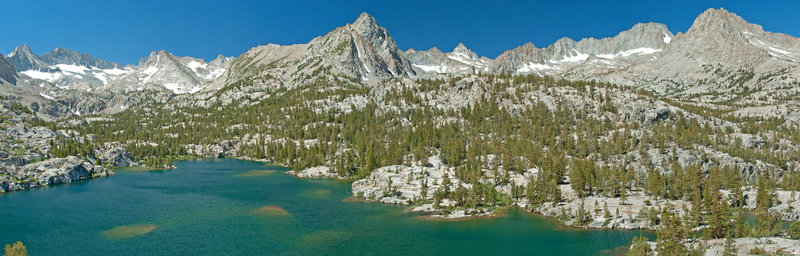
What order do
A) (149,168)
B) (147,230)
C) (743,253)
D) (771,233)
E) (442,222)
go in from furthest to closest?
(149,168) < (442,222) < (147,230) < (771,233) < (743,253)

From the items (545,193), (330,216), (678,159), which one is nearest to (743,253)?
(545,193)

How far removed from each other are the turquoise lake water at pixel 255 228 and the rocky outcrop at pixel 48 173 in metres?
7.13

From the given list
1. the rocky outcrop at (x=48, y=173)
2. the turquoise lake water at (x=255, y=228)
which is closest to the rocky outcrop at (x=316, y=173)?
the turquoise lake water at (x=255, y=228)

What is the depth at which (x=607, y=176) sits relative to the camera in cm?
11844

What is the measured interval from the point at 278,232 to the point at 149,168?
483ft

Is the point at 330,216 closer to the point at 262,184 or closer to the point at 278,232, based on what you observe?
the point at 278,232

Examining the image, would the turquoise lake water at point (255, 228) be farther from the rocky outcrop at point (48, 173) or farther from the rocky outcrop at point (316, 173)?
the rocky outcrop at point (316, 173)

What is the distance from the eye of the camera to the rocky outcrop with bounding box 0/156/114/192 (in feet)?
431

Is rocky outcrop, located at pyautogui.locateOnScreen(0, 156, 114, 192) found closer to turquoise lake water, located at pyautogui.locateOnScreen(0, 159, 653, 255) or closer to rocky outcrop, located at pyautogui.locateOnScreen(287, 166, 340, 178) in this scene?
turquoise lake water, located at pyautogui.locateOnScreen(0, 159, 653, 255)

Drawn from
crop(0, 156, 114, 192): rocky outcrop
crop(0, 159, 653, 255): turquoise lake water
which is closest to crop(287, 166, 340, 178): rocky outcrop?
crop(0, 159, 653, 255): turquoise lake water

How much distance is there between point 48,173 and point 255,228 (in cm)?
10923

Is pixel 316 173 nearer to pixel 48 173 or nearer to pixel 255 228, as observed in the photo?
pixel 255 228

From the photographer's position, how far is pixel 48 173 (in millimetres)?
145125

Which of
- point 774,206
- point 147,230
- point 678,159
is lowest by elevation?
point 147,230
